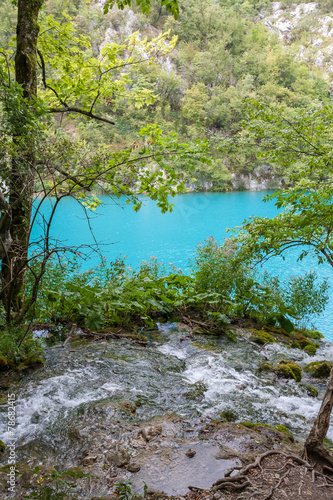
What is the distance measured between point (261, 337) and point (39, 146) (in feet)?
16.5

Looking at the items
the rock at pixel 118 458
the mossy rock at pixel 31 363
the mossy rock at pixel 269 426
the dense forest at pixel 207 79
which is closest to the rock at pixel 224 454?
the mossy rock at pixel 269 426

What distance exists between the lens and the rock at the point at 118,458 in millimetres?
2520

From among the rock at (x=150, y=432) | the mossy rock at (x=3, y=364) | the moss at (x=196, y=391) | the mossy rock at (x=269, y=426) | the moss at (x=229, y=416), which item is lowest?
the moss at (x=196, y=391)

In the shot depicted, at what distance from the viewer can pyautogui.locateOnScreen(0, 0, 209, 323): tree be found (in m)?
3.59

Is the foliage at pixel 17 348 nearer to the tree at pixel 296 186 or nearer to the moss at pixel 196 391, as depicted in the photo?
the moss at pixel 196 391

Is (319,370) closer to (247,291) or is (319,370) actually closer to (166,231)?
(247,291)

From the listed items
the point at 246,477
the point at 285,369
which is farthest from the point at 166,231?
the point at 246,477

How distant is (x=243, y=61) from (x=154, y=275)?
196 ft

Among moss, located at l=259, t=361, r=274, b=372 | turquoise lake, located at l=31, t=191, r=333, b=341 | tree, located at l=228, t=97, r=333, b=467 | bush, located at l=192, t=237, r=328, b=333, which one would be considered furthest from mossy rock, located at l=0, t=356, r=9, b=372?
turquoise lake, located at l=31, t=191, r=333, b=341

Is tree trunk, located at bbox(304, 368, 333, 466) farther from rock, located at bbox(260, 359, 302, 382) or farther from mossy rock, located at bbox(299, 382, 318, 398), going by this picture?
rock, located at bbox(260, 359, 302, 382)

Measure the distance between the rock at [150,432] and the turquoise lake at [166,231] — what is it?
26.3ft

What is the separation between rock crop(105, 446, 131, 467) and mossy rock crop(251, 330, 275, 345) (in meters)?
3.96

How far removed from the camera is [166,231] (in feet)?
77.1

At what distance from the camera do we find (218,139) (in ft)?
21.9
